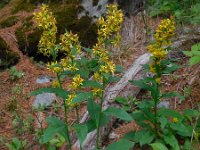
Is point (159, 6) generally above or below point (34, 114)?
above

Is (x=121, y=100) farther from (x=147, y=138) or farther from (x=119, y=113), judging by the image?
(x=119, y=113)

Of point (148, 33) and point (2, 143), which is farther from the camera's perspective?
point (148, 33)

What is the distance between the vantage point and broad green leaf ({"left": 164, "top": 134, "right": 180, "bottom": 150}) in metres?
3.26

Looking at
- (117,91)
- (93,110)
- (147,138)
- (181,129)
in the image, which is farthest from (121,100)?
(93,110)

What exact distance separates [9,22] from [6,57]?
0.89m

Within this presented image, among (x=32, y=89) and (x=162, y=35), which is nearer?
(x=162, y=35)

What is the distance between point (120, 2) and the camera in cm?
614

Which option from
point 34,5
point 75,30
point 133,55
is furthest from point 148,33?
point 34,5

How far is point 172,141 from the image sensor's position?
10.8ft

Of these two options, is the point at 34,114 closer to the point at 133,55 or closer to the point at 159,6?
the point at 133,55

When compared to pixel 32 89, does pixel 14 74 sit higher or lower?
higher

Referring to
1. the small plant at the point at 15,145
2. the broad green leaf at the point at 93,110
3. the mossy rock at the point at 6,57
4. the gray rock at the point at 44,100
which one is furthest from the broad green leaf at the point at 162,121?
the mossy rock at the point at 6,57

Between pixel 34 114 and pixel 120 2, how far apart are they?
2.56 meters

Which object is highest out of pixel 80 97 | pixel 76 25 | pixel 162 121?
pixel 76 25
